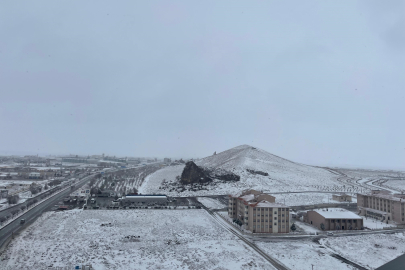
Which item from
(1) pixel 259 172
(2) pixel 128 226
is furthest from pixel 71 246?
(1) pixel 259 172

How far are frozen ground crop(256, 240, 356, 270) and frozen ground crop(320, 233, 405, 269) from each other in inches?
76.9

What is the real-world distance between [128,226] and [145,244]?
8597mm

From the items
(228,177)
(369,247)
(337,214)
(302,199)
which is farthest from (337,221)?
(228,177)

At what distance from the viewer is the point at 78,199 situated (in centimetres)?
5822

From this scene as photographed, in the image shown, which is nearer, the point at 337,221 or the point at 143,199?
the point at 337,221

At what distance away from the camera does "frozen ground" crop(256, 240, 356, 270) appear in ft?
80.2

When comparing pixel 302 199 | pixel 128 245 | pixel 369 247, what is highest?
pixel 302 199

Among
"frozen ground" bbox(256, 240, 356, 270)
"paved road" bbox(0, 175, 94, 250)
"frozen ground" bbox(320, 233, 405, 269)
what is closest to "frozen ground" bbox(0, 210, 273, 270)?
"paved road" bbox(0, 175, 94, 250)

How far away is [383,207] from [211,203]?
3108 cm

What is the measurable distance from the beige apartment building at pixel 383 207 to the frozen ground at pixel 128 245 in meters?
27.3

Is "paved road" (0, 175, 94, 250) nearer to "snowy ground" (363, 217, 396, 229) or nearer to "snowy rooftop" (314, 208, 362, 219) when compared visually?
"snowy rooftop" (314, 208, 362, 219)

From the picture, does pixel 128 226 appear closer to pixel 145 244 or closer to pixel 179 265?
pixel 145 244

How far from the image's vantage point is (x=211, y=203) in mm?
58656

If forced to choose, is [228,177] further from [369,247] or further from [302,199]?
[369,247]
